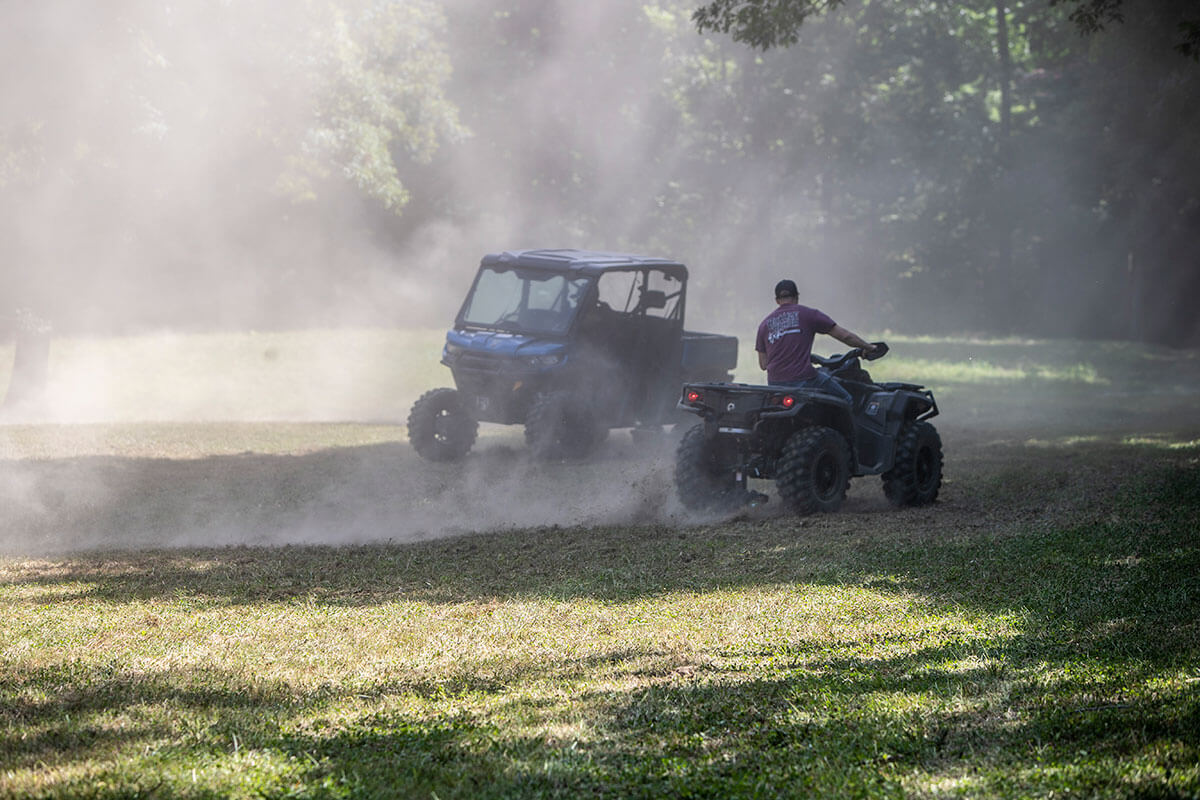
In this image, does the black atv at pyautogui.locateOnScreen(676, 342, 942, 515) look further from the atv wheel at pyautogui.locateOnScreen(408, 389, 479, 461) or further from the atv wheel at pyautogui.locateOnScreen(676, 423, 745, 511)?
the atv wheel at pyautogui.locateOnScreen(408, 389, 479, 461)

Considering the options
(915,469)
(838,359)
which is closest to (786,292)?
(838,359)

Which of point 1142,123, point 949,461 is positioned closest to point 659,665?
point 949,461

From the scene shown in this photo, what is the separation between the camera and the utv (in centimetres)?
1442

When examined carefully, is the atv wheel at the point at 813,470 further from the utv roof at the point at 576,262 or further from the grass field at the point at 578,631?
the utv roof at the point at 576,262

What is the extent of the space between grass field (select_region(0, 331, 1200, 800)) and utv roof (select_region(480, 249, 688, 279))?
2190 mm

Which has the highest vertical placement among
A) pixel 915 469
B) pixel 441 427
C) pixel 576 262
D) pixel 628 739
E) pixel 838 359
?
pixel 576 262

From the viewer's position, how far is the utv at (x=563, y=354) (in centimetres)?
1442

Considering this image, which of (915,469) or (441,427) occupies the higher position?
(441,427)

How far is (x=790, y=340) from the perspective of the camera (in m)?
11.1

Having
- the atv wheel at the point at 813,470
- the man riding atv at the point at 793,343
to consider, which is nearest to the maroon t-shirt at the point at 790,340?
the man riding atv at the point at 793,343

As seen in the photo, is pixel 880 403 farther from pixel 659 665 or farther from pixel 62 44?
pixel 62 44

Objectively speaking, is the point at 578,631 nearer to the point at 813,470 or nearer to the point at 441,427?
the point at 813,470

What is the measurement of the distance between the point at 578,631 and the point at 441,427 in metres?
8.20

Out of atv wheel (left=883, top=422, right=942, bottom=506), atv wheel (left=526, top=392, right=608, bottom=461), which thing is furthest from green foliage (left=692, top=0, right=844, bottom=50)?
atv wheel (left=883, top=422, right=942, bottom=506)
